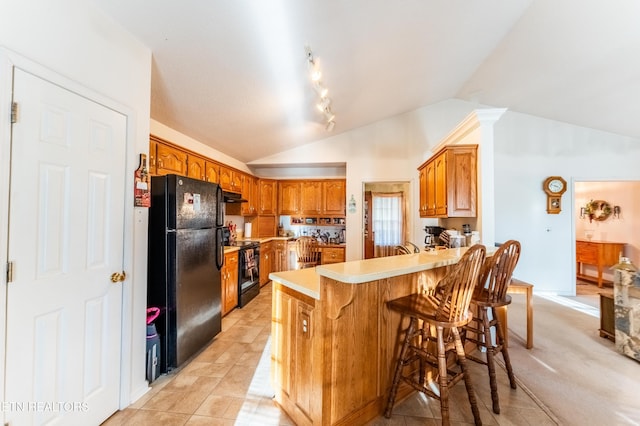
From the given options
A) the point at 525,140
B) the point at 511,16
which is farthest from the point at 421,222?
the point at 511,16

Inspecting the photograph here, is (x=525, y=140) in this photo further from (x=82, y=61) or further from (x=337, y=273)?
(x=82, y=61)

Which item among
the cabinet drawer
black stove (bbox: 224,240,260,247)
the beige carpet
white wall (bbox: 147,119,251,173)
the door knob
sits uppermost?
white wall (bbox: 147,119,251,173)

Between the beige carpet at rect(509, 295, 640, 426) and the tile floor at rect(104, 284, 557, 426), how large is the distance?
0.22m

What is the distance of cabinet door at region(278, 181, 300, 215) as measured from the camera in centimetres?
579

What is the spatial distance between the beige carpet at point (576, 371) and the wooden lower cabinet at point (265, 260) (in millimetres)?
3737

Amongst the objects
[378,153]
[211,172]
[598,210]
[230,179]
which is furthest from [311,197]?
[598,210]

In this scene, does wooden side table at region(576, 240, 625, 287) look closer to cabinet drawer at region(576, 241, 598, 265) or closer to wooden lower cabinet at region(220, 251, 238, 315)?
cabinet drawer at region(576, 241, 598, 265)

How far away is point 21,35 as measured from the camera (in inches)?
49.1

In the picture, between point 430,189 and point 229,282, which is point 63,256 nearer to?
point 229,282

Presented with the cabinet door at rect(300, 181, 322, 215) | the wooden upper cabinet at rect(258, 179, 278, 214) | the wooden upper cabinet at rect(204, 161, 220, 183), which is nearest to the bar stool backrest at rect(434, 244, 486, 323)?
the wooden upper cabinet at rect(204, 161, 220, 183)

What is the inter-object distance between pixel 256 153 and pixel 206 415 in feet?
13.2

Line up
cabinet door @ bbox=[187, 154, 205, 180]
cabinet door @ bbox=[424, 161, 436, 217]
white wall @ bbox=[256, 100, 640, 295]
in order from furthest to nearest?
white wall @ bbox=[256, 100, 640, 295] < cabinet door @ bbox=[424, 161, 436, 217] < cabinet door @ bbox=[187, 154, 205, 180]

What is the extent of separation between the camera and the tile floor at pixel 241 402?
1713mm

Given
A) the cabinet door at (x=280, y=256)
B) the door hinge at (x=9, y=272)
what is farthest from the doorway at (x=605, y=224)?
the door hinge at (x=9, y=272)
